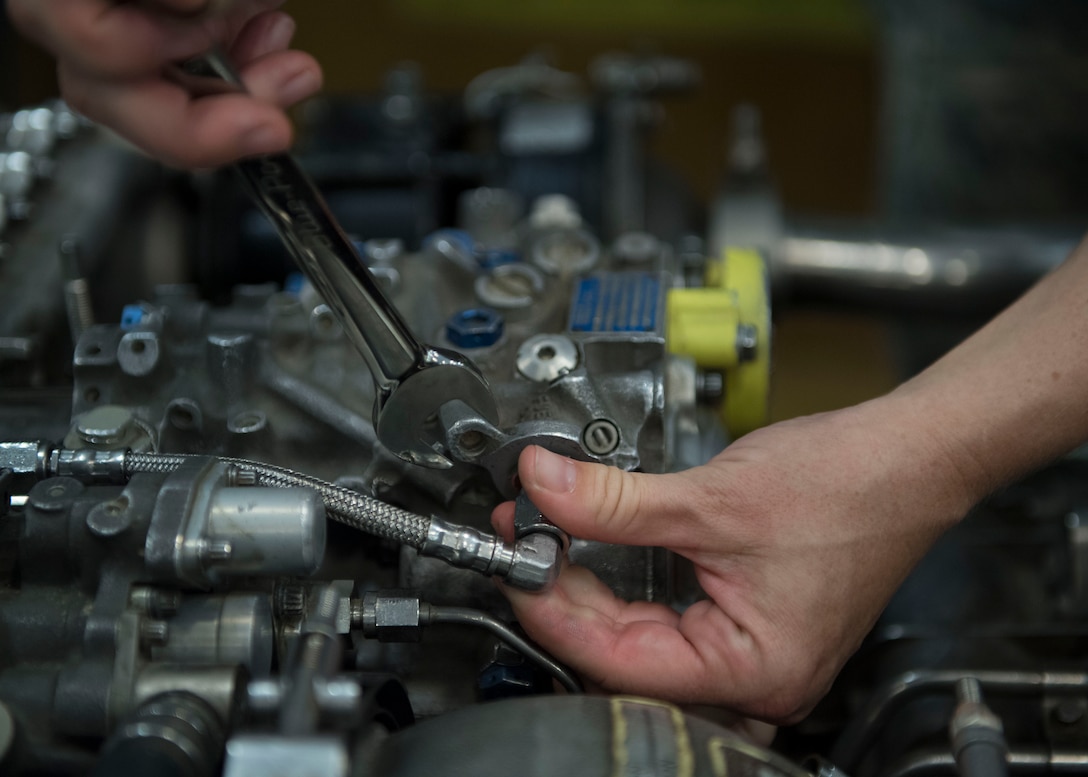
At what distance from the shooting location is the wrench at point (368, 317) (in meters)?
0.75

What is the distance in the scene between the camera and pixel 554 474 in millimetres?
702

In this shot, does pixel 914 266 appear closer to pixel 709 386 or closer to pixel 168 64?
pixel 709 386

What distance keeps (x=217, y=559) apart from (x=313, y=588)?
4.4 inches

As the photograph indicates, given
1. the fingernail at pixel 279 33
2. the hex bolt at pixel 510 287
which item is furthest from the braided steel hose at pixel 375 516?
the fingernail at pixel 279 33

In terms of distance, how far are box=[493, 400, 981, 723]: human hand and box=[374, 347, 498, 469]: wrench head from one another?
0.23 feet

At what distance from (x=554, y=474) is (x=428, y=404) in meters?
0.11

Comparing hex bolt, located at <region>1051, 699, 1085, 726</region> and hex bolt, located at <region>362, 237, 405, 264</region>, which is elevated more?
hex bolt, located at <region>362, 237, 405, 264</region>

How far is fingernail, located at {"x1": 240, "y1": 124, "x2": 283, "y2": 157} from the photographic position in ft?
2.53

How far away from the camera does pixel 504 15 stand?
3.21 m

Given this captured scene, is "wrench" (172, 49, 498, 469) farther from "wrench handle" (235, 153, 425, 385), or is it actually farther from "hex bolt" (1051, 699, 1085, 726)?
"hex bolt" (1051, 699, 1085, 726)

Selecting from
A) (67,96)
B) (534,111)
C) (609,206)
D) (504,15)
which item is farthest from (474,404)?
(504,15)

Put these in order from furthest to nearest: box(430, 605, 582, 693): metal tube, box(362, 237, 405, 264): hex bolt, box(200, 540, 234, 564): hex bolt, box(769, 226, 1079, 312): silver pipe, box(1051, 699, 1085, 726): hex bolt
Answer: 1. box(769, 226, 1079, 312): silver pipe
2. box(362, 237, 405, 264): hex bolt
3. box(1051, 699, 1085, 726): hex bolt
4. box(430, 605, 582, 693): metal tube
5. box(200, 540, 234, 564): hex bolt

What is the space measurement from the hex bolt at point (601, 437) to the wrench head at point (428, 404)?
0.23ft

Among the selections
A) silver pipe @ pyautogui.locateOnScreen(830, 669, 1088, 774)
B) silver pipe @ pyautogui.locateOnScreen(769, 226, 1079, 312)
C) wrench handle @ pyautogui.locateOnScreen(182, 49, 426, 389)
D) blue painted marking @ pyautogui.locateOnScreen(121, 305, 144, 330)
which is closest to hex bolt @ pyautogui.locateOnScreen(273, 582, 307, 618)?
wrench handle @ pyautogui.locateOnScreen(182, 49, 426, 389)
